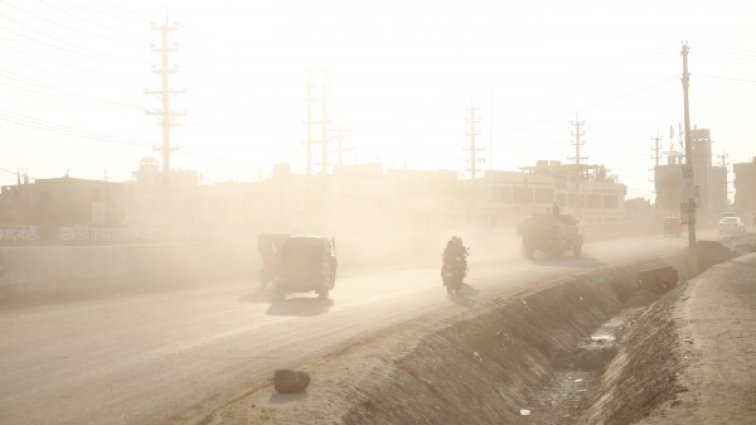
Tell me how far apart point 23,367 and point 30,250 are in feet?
44.7

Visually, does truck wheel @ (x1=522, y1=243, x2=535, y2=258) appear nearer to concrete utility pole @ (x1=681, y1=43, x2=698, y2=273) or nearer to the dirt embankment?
concrete utility pole @ (x1=681, y1=43, x2=698, y2=273)

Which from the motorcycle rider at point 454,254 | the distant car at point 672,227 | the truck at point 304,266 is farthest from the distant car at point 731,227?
the truck at point 304,266

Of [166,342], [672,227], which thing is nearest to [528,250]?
[672,227]

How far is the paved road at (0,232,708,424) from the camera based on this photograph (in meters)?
10.8

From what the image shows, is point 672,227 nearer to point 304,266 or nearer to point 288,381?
point 304,266

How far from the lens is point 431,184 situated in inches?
4990

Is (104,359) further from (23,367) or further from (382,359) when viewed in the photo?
(382,359)

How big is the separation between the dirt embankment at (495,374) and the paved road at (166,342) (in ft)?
3.61

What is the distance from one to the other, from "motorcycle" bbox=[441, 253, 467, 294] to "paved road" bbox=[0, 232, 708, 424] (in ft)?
2.09

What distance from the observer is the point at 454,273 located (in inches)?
1125

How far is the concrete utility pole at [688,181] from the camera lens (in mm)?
41875

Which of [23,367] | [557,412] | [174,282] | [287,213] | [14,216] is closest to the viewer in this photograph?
[23,367]

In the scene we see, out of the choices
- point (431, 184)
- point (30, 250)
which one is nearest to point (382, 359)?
point (30, 250)

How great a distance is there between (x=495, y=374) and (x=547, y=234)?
3599 cm
